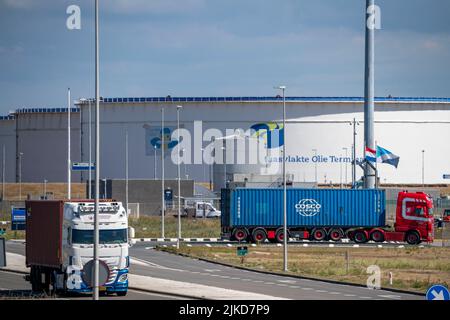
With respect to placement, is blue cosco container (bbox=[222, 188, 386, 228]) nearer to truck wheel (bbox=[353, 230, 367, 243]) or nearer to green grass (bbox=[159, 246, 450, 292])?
truck wheel (bbox=[353, 230, 367, 243])

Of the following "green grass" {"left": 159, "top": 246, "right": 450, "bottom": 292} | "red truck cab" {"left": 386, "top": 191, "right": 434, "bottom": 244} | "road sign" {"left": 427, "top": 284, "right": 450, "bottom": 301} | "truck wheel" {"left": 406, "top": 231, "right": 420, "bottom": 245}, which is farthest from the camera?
"truck wheel" {"left": 406, "top": 231, "right": 420, "bottom": 245}

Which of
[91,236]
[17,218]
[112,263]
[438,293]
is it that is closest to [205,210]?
[17,218]

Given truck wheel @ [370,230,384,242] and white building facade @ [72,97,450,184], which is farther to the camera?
white building facade @ [72,97,450,184]

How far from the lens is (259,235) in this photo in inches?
2773

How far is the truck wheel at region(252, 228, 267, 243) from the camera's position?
231 ft

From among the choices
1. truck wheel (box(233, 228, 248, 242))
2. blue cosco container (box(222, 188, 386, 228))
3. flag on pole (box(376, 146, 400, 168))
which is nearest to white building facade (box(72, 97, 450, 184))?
flag on pole (box(376, 146, 400, 168))

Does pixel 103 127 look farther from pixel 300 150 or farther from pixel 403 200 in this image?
pixel 403 200

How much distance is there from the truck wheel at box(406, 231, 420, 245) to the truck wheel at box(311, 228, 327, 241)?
5970 millimetres

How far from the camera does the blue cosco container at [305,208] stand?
7031 cm

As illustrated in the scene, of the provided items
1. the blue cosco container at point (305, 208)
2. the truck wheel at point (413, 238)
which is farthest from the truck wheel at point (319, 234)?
the truck wheel at point (413, 238)

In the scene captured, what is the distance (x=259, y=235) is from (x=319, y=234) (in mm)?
4660

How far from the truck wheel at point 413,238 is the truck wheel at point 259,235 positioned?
980cm
